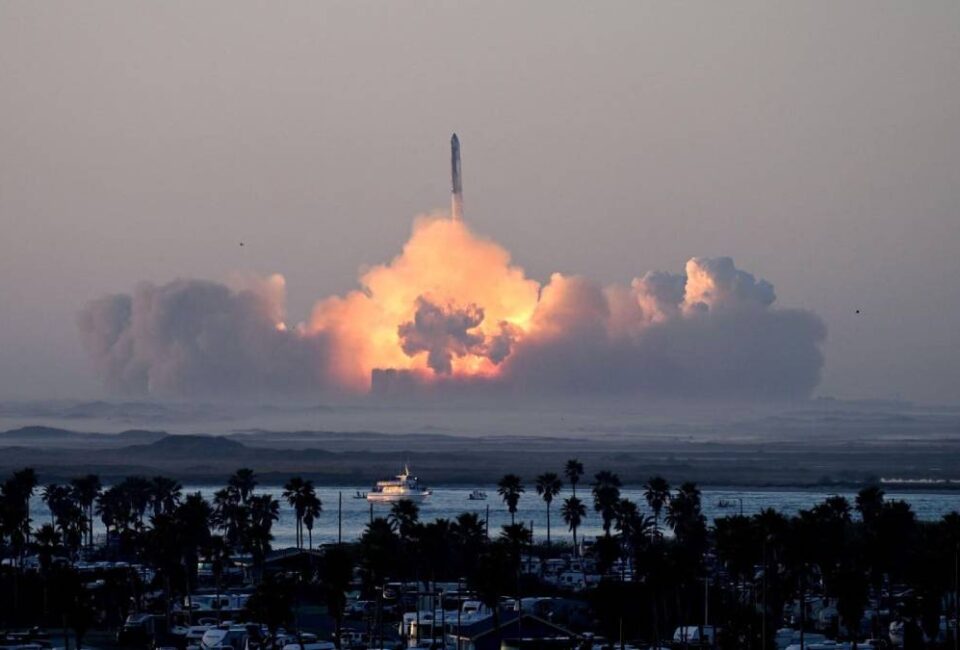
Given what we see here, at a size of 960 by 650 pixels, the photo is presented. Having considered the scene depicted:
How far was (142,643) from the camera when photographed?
341ft

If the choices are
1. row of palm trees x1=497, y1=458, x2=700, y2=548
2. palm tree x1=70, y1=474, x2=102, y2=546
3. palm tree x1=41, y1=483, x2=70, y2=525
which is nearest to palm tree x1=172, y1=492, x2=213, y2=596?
row of palm trees x1=497, y1=458, x2=700, y2=548

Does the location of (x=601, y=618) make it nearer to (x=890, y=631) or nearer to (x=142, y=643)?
(x=890, y=631)

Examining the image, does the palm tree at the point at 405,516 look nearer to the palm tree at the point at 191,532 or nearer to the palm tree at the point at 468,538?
the palm tree at the point at 468,538

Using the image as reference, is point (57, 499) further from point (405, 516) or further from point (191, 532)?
point (405, 516)

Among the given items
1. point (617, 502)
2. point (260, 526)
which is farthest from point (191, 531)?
point (617, 502)

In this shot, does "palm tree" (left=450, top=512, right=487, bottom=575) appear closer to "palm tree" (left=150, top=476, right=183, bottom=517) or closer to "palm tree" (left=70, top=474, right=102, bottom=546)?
"palm tree" (left=150, top=476, right=183, bottom=517)

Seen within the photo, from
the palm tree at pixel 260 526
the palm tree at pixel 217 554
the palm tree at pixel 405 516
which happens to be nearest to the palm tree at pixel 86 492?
the palm tree at pixel 260 526

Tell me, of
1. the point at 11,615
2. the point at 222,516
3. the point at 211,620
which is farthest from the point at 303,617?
the point at 222,516

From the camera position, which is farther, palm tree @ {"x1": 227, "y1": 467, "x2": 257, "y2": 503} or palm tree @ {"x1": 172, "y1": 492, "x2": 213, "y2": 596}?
palm tree @ {"x1": 227, "y1": 467, "x2": 257, "y2": 503}

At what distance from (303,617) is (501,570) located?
23.9m

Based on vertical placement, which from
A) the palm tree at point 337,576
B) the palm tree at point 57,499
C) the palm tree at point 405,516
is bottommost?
the palm tree at point 337,576

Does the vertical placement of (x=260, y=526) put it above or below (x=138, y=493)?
below

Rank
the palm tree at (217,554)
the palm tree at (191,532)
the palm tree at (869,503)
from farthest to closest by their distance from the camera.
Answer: the palm tree at (869,503), the palm tree at (217,554), the palm tree at (191,532)

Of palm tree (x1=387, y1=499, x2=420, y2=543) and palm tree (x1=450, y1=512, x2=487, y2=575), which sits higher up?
palm tree (x1=387, y1=499, x2=420, y2=543)
